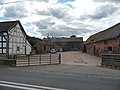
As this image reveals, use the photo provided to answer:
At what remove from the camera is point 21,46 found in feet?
173

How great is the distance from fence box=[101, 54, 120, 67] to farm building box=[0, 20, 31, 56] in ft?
76.7

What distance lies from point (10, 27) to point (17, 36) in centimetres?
343

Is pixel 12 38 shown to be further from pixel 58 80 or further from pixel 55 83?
pixel 55 83

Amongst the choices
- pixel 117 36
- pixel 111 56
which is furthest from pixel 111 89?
pixel 117 36

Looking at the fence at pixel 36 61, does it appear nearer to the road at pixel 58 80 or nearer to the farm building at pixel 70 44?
the road at pixel 58 80

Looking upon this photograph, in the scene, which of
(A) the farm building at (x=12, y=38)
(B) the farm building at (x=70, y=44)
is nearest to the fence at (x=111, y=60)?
(A) the farm building at (x=12, y=38)

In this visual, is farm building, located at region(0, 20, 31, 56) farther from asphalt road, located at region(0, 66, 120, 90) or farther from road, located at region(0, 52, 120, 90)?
asphalt road, located at region(0, 66, 120, 90)

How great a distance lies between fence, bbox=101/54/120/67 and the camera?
24.0 m

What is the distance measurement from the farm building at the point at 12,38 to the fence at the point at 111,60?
76.7 ft

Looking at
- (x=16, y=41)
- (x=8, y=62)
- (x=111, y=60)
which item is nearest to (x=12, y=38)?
(x=16, y=41)

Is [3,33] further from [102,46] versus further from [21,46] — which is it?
[102,46]

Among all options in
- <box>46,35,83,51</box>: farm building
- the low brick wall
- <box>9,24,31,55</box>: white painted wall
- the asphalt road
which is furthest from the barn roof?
<box>46,35,83,51</box>: farm building

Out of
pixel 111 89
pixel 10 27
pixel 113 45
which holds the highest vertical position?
pixel 10 27

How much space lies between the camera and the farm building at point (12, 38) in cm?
4706
